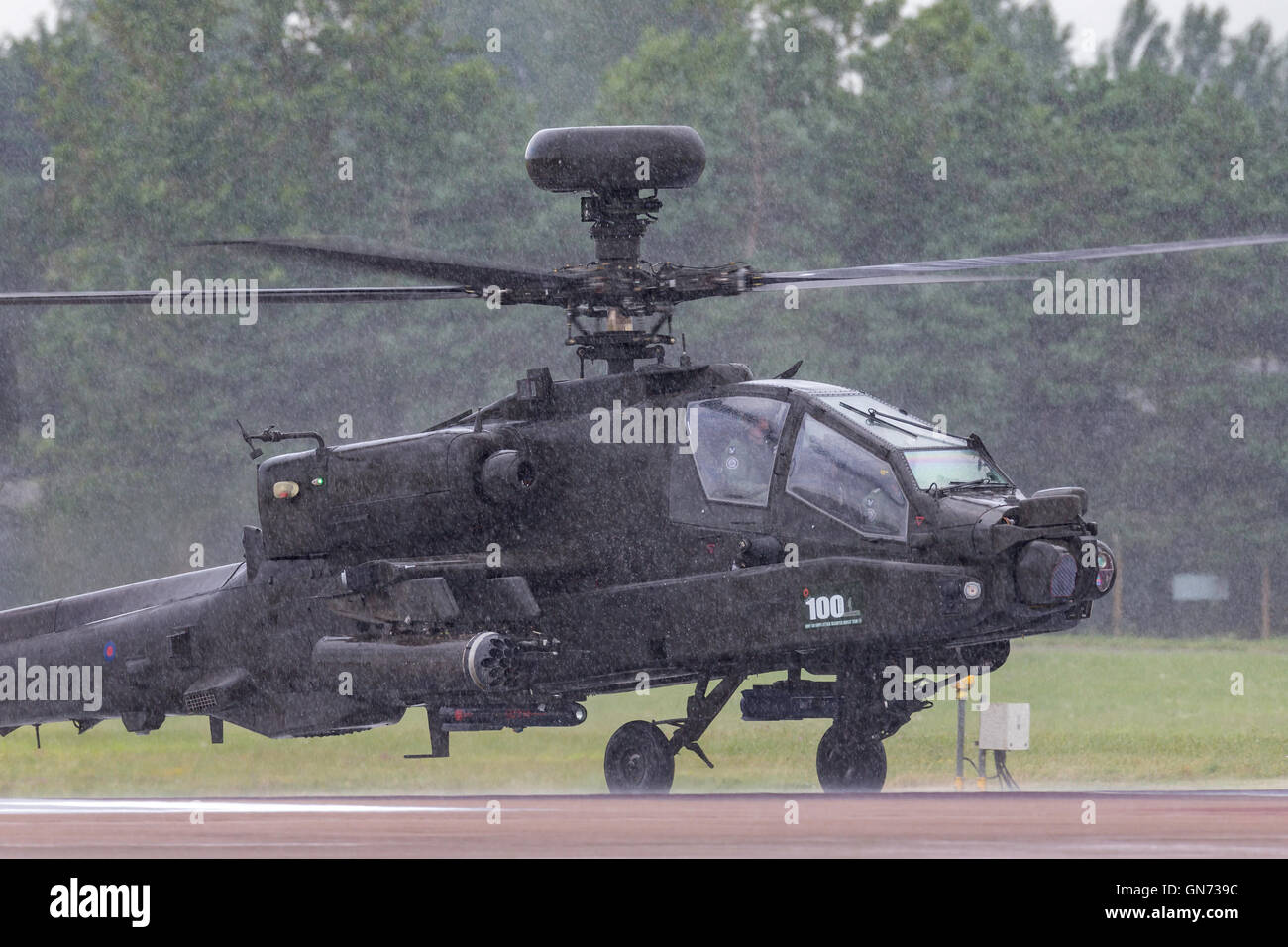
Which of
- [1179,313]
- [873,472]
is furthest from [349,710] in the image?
[1179,313]

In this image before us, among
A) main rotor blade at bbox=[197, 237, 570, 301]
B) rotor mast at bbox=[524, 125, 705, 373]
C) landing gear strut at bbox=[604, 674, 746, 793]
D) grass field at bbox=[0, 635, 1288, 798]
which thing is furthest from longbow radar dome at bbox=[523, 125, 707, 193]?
grass field at bbox=[0, 635, 1288, 798]

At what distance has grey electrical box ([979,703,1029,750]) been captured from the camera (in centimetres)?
1881

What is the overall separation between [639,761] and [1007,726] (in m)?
4.69

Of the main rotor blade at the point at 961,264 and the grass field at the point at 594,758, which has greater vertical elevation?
the main rotor blade at the point at 961,264

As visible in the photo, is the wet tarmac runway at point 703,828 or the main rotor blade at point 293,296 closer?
the wet tarmac runway at point 703,828

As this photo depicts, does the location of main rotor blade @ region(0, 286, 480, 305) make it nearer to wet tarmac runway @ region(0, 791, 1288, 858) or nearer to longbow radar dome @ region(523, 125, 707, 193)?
longbow radar dome @ region(523, 125, 707, 193)

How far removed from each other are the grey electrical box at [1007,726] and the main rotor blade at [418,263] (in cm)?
640

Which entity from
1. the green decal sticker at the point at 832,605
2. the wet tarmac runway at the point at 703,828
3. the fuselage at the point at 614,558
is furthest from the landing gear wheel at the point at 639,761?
the green decal sticker at the point at 832,605

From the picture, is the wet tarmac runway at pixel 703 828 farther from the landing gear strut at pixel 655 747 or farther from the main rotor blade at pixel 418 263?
the main rotor blade at pixel 418 263

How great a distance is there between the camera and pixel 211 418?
4572 cm

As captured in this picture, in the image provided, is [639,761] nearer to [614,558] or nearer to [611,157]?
[614,558]

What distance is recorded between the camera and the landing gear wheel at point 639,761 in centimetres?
1571

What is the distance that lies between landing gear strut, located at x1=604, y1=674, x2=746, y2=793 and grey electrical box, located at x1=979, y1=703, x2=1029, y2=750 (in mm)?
3973

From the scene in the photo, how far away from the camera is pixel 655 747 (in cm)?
1573
